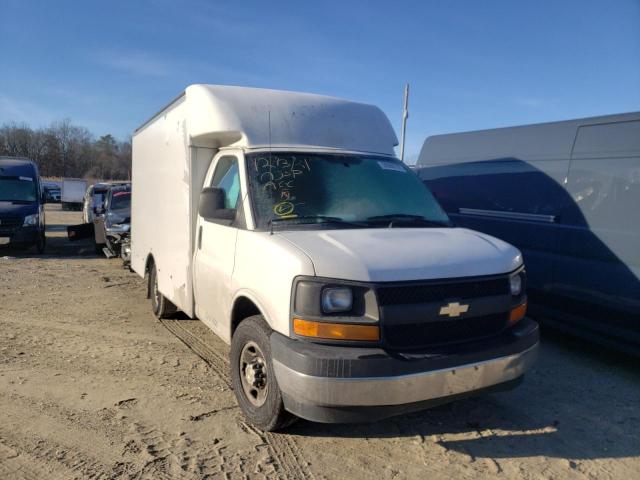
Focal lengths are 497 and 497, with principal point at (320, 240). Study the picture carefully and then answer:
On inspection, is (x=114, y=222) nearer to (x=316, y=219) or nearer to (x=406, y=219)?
(x=316, y=219)

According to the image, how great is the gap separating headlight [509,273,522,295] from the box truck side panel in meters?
Answer: 2.94

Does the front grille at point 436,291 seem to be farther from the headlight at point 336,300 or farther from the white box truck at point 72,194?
the white box truck at point 72,194

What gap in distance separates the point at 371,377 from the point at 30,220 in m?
12.1

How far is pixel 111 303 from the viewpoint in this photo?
24.2 ft

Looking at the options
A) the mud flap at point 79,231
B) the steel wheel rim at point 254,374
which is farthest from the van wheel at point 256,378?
the mud flap at point 79,231

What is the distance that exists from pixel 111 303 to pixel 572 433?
6193 mm

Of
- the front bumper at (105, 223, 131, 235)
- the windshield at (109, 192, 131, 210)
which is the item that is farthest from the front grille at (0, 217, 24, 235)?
the front bumper at (105, 223, 131, 235)

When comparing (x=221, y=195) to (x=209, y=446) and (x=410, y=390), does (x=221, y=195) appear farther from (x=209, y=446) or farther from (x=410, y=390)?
(x=410, y=390)

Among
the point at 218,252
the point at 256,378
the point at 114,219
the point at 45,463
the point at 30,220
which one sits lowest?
the point at 45,463

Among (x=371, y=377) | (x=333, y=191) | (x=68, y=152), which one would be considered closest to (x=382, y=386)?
(x=371, y=377)

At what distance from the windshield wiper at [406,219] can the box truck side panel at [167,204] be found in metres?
1.93

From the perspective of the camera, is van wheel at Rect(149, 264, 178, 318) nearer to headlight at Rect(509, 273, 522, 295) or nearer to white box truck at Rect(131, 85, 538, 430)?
white box truck at Rect(131, 85, 538, 430)

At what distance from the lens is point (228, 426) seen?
369 cm

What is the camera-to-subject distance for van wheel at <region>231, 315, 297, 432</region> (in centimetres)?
334
